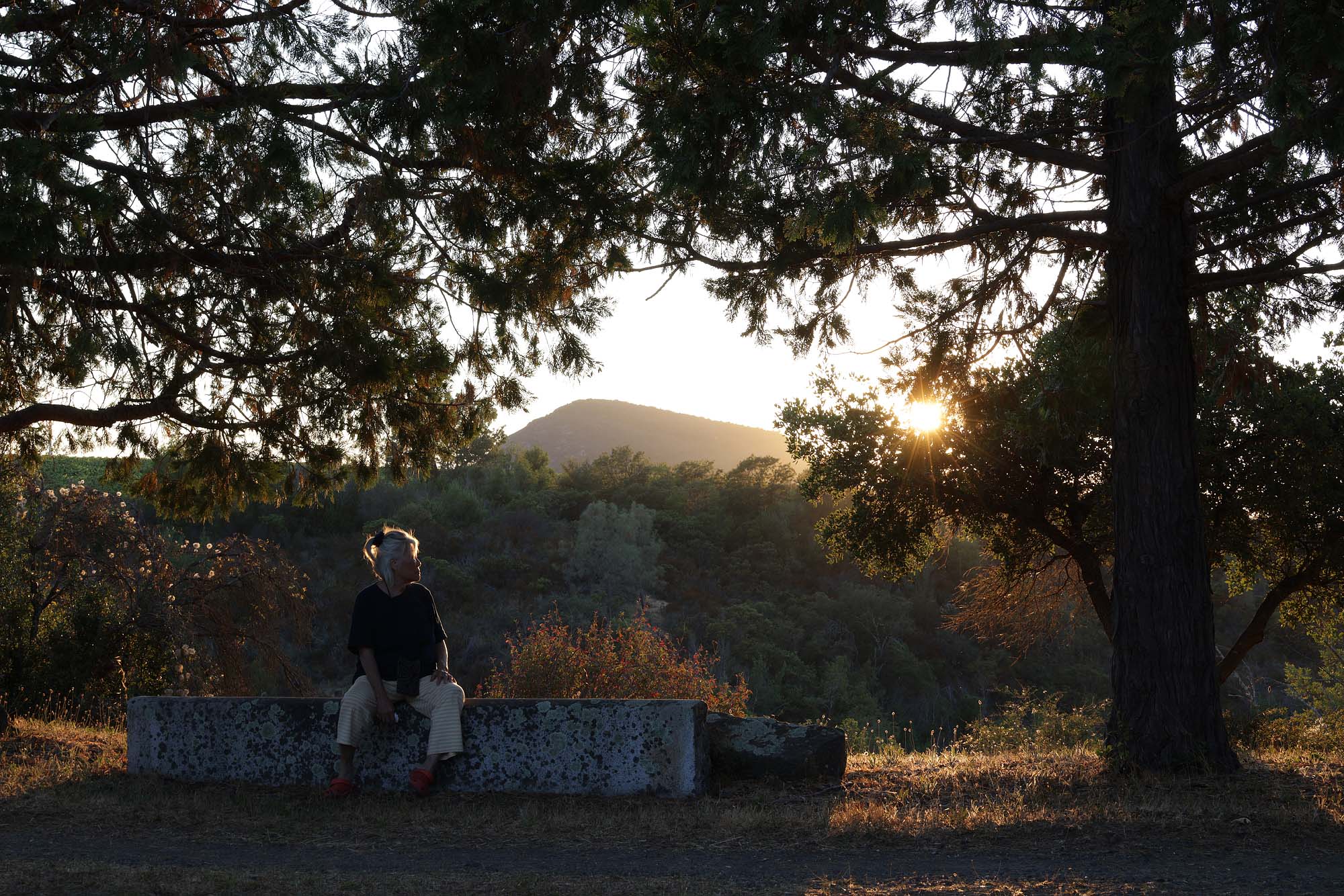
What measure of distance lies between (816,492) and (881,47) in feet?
21.5

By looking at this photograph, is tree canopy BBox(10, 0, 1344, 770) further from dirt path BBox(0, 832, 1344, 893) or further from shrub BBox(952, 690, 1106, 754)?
shrub BBox(952, 690, 1106, 754)

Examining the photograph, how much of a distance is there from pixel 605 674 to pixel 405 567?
177 inches

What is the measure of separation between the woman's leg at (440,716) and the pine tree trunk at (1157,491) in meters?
4.45

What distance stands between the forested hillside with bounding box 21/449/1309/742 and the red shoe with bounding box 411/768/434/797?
77.5ft

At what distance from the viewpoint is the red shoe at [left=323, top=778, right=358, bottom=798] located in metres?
6.36

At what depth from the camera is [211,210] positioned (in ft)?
24.8

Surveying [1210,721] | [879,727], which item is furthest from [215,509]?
[879,727]

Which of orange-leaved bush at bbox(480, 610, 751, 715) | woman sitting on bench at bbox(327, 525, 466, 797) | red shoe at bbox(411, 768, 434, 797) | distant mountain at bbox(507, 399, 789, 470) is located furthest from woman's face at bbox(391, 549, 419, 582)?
distant mountain at bbox(507, 399, 789, 470)

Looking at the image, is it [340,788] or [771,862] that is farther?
[340,788]

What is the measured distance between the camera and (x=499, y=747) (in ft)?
21.5

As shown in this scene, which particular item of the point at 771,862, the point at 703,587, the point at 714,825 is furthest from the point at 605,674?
the point at 703,587

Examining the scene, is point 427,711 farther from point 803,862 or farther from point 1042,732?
point 1042,732

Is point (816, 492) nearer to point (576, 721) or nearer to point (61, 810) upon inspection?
point (576, 721)

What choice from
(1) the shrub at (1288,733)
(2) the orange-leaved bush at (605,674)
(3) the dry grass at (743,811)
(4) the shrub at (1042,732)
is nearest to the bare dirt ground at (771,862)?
(3) the dry grass at (743,811)
